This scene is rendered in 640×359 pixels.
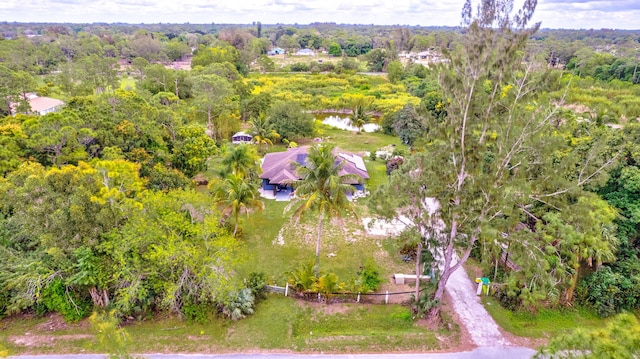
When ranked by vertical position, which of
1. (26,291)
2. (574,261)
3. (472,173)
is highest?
(472,173)

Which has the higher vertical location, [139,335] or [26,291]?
[26,291]

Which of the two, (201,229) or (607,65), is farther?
(607,65)

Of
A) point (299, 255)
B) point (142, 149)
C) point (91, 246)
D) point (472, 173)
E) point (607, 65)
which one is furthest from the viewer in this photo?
point (607, 65)

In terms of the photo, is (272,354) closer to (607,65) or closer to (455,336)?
(455,336)

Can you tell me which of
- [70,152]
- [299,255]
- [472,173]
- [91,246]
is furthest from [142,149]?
[472,173]

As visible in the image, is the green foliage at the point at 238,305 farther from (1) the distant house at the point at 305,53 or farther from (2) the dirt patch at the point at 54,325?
(1) the distant house at the point at 305,53

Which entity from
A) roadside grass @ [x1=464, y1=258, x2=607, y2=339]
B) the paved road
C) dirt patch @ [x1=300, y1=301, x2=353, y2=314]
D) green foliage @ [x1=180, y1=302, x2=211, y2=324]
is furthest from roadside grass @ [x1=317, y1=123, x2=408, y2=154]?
the paved road

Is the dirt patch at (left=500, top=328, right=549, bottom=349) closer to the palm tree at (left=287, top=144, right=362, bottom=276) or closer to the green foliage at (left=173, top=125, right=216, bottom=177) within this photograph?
the palm tree at (left=287, top=144, right=362, bottom=276)
